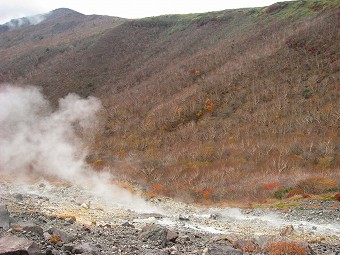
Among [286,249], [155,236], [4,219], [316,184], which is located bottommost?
[316,184]

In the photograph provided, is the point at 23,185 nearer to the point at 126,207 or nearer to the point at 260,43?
the point at 126,207

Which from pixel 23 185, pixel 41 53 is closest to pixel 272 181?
pixel 23 185

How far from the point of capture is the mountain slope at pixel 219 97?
89.1 ft

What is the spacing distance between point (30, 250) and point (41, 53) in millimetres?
101466

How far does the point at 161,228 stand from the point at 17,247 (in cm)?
483

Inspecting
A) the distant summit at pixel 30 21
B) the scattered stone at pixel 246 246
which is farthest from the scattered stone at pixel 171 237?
the distant summit at pixel 30 21

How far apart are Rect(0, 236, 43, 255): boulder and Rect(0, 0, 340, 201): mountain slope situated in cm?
1634

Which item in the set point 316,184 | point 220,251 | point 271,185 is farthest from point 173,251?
point 271,185

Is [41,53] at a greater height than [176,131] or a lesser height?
greater

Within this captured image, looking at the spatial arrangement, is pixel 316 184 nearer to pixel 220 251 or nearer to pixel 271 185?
A: pixel 271 185

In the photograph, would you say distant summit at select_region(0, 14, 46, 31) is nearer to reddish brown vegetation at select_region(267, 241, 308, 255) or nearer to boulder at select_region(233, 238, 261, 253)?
boulder at select_region(233, 238, 261, 253)

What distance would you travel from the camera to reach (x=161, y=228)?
10719 millimetres

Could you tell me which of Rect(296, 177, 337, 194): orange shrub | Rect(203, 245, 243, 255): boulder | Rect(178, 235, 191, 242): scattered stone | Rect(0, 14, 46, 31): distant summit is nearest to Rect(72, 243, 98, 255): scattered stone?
Rect(203, 245, 243, 255): boulder

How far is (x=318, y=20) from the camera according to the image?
2144 inches
